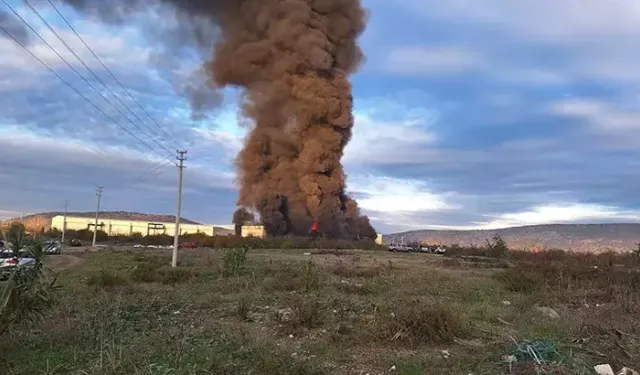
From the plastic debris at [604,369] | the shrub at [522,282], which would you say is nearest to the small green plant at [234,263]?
the shrub at [522,282]

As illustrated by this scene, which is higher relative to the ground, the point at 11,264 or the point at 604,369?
the point at 11,264

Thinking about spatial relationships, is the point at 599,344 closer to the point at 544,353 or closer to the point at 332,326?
the point at 544,353

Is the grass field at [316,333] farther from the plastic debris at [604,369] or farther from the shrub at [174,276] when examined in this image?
the shrub at [174,276]

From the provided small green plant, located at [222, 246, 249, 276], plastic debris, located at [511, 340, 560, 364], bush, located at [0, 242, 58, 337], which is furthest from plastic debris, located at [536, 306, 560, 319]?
small green plant, located at [222, 246, 249, 276]

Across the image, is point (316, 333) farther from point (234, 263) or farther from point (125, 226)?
point (125, 226)

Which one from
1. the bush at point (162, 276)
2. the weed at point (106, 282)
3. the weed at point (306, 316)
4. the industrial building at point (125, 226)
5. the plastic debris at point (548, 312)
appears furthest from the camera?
the industrial building at point (125, 226)

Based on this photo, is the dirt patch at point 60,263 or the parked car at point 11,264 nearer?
the parked car at point 11,264

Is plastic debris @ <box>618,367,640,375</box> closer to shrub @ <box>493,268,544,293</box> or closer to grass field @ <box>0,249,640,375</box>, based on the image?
grass field @ <box>0,249,640,375</box>

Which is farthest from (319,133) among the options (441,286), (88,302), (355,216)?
(88,302)

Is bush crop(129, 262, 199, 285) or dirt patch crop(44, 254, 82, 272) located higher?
dirt patch crop(44, 254, 82, 272)

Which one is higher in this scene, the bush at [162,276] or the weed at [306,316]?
the bush at [162,276]

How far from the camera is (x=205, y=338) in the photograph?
10.1 meters

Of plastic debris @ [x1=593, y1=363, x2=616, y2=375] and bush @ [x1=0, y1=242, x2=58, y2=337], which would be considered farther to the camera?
bush @ [x1=0, y1=242, x2=58, y2=337]

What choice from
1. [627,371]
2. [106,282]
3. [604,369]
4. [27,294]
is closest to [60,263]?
[106,282]
